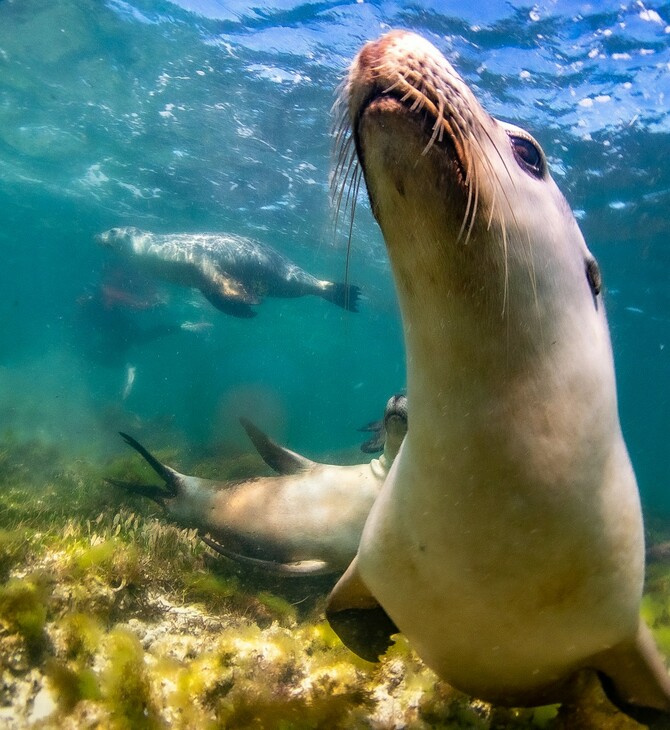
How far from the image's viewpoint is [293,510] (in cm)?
516

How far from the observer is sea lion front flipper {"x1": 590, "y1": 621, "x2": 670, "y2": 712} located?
2.07 m

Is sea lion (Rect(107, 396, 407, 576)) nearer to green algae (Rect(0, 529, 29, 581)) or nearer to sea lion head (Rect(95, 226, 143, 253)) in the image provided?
green algae (Rect(0, 529, 29, 581))

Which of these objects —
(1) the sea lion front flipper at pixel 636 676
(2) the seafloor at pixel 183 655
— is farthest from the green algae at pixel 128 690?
(1) the sea lion front flipper at pixel 636 676

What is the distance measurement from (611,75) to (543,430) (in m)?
11.3

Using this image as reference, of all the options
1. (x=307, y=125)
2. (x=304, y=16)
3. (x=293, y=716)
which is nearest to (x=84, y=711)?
(x=293, y=716)

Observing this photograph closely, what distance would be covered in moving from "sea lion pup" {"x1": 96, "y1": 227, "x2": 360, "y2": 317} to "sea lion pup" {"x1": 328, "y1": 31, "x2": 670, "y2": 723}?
10435 mm

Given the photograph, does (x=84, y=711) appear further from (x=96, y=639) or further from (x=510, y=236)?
(x=510, y=236)

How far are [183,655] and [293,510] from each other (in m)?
1.70

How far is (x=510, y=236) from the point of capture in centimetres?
134

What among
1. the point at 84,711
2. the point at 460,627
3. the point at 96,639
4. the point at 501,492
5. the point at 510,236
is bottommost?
the point at 96,639

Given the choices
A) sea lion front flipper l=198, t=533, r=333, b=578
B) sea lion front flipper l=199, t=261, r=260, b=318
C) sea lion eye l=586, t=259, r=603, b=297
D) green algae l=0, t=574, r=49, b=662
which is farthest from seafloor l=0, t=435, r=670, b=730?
sea lion front flipper l=199, t=261, r=260, b=318

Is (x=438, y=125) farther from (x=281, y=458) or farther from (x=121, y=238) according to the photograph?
(x=121, y=238)

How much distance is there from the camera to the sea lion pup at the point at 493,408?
50.2 inches

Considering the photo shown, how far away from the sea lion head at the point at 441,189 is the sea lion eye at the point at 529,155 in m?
0.16
